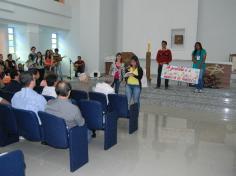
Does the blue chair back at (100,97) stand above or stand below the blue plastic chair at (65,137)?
above

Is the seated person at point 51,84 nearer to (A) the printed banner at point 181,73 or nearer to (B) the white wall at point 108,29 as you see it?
(A) the printed banner at point 181,73

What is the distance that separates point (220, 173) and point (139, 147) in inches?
48.5

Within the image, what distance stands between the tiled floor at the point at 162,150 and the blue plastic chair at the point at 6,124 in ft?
0.49

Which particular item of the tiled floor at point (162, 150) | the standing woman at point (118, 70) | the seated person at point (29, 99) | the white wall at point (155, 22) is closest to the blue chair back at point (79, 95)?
the tiled floor at point (162, 150)

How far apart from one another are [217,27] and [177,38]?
1.72 metres

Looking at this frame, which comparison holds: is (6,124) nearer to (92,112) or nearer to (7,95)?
(7,95)

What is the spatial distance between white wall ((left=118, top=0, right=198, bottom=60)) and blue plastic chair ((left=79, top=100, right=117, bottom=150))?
28.0 feet

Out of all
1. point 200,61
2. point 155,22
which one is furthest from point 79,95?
point 155,22

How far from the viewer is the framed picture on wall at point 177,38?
11.6m

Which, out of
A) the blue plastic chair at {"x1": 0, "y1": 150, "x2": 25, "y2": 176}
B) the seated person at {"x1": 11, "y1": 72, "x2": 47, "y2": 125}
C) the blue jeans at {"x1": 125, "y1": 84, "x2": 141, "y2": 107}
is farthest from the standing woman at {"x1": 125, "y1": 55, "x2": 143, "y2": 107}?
the blue plastic chair at {"x1": 0, "y1": 150, "x2": 25, "y2": 176}

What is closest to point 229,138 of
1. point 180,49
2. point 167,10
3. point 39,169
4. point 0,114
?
point 39,169

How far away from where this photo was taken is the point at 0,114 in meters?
3.60

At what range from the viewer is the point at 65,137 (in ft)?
9.95

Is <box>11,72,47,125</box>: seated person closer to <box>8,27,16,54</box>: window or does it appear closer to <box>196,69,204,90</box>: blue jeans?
<box>196,69,204,90</box>: blue jeans
